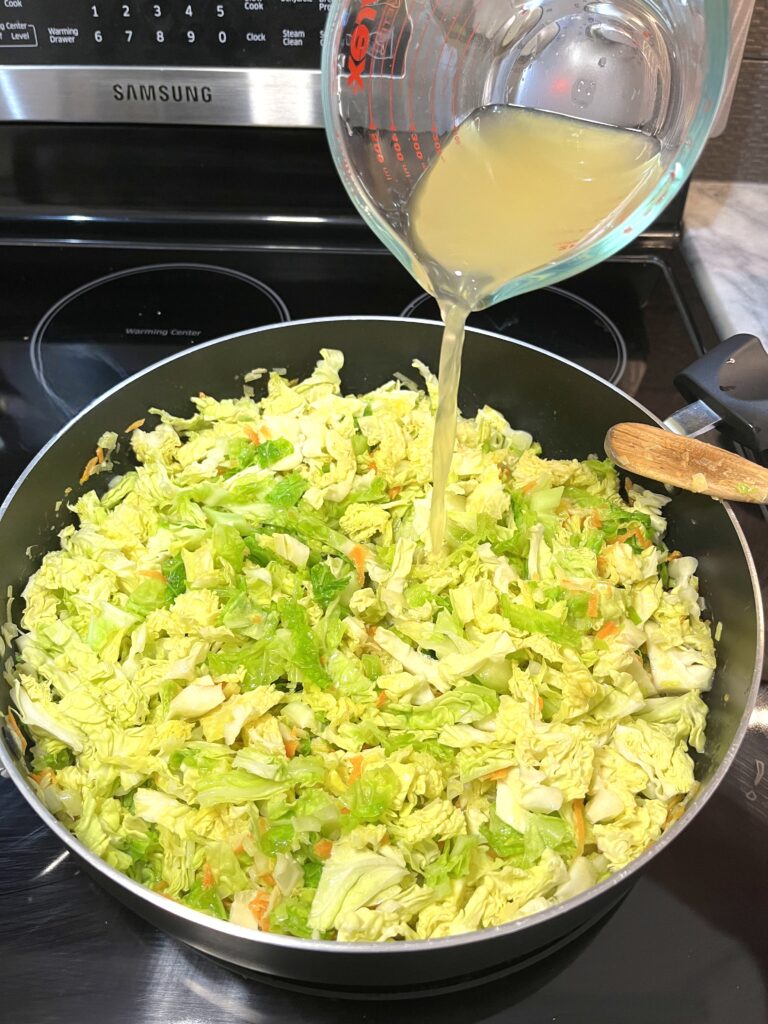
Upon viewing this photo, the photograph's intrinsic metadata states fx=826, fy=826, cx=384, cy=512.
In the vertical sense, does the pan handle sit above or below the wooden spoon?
above

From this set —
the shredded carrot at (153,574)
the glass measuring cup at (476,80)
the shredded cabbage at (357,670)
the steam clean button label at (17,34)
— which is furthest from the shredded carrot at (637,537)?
the steam clean button label at (17,34)

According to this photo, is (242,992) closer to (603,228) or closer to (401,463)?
(401,463)

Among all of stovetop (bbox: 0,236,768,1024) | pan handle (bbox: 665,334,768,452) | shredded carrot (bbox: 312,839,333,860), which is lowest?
stovetop (bbox: 0,236,768,1024)

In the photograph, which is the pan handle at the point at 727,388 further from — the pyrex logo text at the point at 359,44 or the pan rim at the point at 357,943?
the pyrex logo text at the point at 359,44

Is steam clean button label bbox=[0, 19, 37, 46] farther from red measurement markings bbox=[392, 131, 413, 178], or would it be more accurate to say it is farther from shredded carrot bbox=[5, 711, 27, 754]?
shredded carrot bbox=[5, 711, 27, 754]

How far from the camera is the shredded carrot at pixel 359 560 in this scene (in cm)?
183

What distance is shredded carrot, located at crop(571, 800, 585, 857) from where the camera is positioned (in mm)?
1439

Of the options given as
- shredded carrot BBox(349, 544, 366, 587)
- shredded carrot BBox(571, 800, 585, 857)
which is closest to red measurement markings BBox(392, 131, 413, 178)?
shredded carrot BBox(349, 544, 366, 587)

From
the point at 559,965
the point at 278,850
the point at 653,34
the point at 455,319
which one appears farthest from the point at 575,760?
the point at 653,34

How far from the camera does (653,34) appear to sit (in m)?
1.40

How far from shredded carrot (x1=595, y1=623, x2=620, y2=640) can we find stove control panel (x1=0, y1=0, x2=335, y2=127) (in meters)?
1.52

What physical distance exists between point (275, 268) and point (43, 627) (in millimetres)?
1206

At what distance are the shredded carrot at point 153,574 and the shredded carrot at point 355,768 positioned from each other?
60cm

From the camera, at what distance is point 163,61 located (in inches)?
83.5
